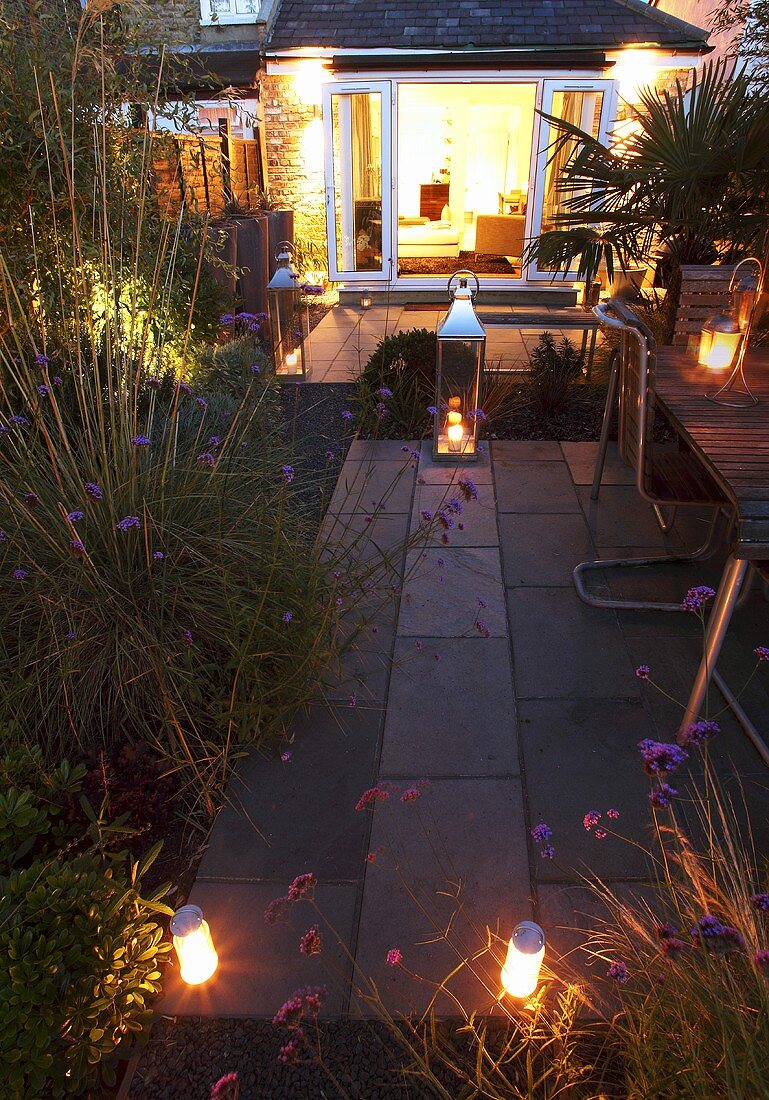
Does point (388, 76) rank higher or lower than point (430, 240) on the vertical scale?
higher

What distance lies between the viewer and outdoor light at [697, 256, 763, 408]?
8.29ft

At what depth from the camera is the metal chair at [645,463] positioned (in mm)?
2592

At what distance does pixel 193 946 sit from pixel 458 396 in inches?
126

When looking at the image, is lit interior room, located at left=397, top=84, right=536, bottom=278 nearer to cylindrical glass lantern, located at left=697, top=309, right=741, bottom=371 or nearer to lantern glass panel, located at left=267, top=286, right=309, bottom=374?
lantern glass panel, located at left=267, top=286, right=309, bottom=374

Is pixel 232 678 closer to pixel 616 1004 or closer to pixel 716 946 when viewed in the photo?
pixel 616 1004

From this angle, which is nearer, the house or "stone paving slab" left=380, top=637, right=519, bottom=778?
"stone paving slab" left=380, top=637, right=519, bottom=778

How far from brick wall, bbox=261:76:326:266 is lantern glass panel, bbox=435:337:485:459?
6.10 metres

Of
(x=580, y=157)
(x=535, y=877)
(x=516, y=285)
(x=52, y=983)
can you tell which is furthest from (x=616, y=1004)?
(x=516, y=285)

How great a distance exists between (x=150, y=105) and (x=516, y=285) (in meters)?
6.24

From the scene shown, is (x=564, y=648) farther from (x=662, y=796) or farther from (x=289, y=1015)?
(x=289, y=1015)

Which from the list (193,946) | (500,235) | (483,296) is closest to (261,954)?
(193,946)

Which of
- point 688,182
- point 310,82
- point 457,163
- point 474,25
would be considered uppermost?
point 474,25

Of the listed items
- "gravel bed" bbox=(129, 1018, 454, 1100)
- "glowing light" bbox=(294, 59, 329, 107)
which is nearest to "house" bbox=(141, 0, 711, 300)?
"glowing light" bbox=(294, 59, 329, 107)

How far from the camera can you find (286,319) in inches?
221
